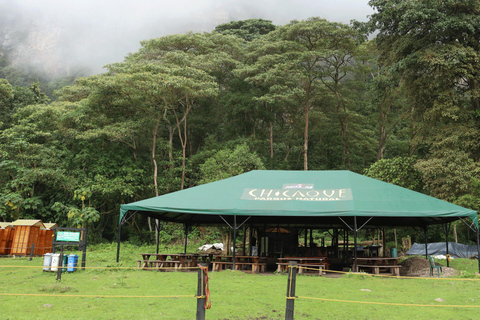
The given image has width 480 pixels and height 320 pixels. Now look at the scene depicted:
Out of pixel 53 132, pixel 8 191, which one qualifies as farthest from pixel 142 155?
pixel 8 191

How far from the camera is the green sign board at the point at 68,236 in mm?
12740

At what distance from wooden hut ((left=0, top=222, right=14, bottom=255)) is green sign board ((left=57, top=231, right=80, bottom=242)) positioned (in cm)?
732

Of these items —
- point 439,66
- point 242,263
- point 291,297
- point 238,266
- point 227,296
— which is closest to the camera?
point 291,297

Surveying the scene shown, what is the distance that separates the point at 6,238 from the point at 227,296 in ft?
47.8

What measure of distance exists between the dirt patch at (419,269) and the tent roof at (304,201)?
1.70m

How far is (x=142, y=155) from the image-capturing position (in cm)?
3003

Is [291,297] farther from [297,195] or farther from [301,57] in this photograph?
[301,57]

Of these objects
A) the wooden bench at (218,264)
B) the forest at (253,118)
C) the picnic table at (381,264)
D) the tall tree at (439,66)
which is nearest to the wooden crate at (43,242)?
the forest at (253,118)

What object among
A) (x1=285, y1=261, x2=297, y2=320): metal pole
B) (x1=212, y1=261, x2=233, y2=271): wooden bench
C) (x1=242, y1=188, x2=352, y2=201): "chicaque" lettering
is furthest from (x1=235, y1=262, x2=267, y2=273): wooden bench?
(x1=285, y1=261, x2=297, y2=320): metal pole

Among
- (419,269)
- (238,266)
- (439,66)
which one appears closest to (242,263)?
(238,266)

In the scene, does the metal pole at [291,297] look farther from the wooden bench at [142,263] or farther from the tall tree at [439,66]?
the tall tree at [439,66]

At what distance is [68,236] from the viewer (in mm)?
12836

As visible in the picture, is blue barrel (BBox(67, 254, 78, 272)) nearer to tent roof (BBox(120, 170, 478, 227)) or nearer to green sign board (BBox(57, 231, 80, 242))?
green sign board (BBox(57, 231, 80, 242))

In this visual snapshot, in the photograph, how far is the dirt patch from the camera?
44.5ft
